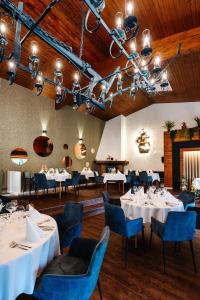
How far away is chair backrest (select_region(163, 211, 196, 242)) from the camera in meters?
2.74

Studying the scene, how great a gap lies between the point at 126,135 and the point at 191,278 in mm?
10226

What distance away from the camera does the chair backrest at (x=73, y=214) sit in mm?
2870

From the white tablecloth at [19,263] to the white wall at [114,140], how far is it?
1012 centimetres

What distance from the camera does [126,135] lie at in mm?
12414

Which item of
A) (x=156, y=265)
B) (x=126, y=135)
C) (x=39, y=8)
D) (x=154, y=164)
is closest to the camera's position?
(x=156, y=265)

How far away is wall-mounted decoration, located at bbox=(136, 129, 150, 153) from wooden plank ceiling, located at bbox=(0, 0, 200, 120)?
13.0ft

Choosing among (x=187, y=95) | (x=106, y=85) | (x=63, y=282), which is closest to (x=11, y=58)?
(x=106, y=85)

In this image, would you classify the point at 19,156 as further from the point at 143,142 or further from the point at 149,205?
the point at 143,142

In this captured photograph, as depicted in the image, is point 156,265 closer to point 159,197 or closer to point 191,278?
point 191,278

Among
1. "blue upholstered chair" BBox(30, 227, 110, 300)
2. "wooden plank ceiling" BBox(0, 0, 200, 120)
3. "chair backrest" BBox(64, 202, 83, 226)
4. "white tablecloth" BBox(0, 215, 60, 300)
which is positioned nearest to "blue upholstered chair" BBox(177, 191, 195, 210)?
"chair backrest" BBox(64, 202, 83, 226)

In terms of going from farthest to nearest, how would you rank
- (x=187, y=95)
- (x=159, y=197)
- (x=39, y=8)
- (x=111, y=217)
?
(x=187, y=95) < (x=39, y=8) < (x=159, y=197) < (x=111, y=217)

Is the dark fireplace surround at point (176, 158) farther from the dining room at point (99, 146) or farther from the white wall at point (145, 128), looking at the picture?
the white wall at point (145, 128)

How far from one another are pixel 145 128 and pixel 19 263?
10996 mm

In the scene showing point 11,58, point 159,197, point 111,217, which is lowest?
point 111,217
